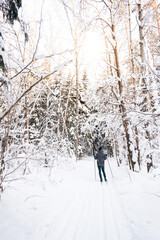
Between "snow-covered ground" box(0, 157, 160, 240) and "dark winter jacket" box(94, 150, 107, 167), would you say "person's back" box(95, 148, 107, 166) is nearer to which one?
"dark winter jacket" box(94, 150, 107, 167)

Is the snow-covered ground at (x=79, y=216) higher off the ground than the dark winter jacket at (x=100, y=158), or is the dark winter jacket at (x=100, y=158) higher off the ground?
the dark winter jacket at (x=100, y=158)

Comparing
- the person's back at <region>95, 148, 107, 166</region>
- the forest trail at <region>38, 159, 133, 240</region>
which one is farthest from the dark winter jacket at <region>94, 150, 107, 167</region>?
the forest trail at <region>38, 159, 133, 240</region>

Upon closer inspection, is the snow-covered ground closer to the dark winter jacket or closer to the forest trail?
the forest trail

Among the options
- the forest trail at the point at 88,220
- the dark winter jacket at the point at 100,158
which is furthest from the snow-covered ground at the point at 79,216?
the dark winter jacket at the point at 100,158

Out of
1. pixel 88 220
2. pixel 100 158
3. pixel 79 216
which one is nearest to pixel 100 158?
pixel 100 158

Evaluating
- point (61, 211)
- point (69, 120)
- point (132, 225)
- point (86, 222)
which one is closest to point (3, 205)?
point (61, 211)

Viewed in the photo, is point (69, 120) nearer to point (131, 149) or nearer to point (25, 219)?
point (131, 149)

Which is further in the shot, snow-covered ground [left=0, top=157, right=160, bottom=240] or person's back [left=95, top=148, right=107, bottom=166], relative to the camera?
person's back [left=95, top=148, right=107, bottom=166]

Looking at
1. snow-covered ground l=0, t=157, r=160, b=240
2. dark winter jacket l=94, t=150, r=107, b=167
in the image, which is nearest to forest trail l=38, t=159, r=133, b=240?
snow-covered ground l=0, t=157, r=160, b=240

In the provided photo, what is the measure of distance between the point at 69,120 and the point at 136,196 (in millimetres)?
14506

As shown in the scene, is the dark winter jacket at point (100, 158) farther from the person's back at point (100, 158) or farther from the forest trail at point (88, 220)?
the forest trail at point (88, 220)

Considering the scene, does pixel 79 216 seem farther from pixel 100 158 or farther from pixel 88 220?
pixel 100 158

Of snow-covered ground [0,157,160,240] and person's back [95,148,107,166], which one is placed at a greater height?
person's back [95,148,107,166]

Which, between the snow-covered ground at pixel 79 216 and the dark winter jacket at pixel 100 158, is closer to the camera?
the snow-covered ground at pixel 79 216
